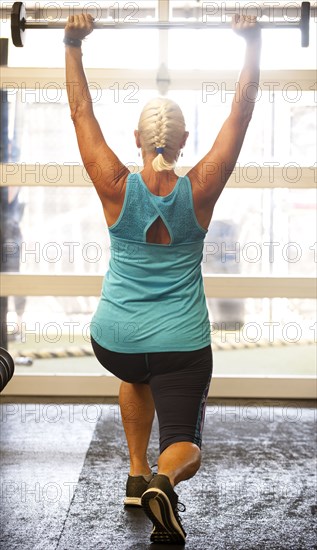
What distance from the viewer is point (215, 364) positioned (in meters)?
5.93

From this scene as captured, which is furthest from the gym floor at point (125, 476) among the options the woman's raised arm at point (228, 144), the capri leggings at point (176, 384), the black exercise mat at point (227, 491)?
the woman's raised arm at point (228, 144)

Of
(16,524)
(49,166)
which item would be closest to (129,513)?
(16,524)

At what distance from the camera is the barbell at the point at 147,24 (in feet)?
8.91

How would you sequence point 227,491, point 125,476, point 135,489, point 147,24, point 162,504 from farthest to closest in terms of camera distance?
point 125,476 → point 227,491 → point 135,489 → point 147,24 → point 162,504

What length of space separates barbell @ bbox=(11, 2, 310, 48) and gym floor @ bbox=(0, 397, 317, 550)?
5.28 ft

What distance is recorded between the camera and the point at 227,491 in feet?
10.8

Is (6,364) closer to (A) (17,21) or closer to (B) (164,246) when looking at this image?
(B) (164,246)

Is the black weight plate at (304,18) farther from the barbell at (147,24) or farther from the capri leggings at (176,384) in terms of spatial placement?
the capri leggings at (176,384)

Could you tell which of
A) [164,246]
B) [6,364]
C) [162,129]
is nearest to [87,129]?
[162,129]

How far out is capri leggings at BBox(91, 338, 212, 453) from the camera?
256 centimetres

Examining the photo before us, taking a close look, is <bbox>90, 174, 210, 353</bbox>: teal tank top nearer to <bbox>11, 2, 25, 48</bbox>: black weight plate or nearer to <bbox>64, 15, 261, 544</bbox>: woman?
<bbox>64, 15, 261, 544</bbox>: woman

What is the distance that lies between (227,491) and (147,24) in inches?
68.2

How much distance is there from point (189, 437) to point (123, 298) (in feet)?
1.52

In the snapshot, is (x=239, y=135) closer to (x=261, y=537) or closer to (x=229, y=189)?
(x=261, y=537)
